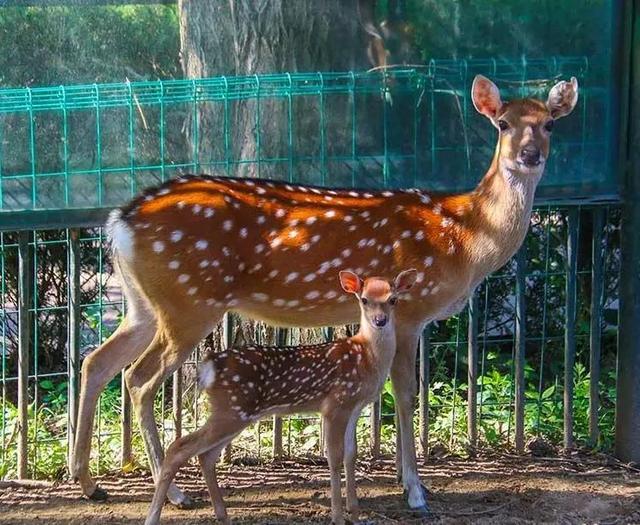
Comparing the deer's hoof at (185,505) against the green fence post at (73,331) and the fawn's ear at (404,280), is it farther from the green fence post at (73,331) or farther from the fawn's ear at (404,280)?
the fawn's ear at (404,280)

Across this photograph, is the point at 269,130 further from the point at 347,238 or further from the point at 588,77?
the point at 588,77

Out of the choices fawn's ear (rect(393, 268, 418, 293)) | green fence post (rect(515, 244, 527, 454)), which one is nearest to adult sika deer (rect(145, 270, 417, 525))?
fawn's ear (rect(393, 268, 418, 293))

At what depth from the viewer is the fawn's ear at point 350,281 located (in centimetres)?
524

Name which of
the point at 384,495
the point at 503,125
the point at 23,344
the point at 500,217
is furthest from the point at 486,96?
the point at 23,344

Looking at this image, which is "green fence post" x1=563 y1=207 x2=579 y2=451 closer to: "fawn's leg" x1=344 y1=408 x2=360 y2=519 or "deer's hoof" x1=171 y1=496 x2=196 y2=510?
"fawn's leg" x1=344 y1=408 x2=360 y2=519

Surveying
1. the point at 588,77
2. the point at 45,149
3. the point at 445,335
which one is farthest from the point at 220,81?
the point at 445,335

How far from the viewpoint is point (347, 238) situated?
18.6 ft

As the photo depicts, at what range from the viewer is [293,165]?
6.36m

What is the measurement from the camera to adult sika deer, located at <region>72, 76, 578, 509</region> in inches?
216

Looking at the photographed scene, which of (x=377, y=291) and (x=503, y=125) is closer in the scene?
(x=377, y=291)

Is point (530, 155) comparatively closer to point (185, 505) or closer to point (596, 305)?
point (596, 305)

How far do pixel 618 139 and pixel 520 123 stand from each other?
1094mm

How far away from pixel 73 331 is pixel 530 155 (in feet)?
8.24

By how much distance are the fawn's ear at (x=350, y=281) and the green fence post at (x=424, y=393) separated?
46.7 inches
